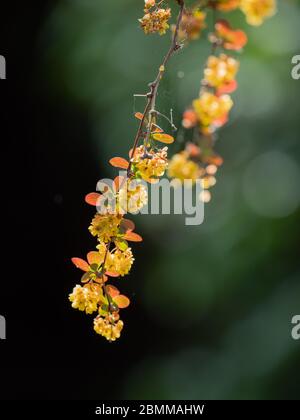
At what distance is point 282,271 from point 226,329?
46 centimetres

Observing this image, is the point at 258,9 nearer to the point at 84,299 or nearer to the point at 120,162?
the point at 120,162

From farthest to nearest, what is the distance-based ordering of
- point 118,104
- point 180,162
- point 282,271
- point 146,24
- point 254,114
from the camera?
1. point 282,271
2. point 254,114
3. point 118,104
4. point 146,24
5. point 180,162

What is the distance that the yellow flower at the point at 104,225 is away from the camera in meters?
0.96

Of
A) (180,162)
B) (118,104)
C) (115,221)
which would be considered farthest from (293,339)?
(180,162)

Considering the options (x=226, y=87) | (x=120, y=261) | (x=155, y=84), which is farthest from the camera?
(x=120, y=261)

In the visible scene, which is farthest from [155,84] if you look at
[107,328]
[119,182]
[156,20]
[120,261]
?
[107,328]

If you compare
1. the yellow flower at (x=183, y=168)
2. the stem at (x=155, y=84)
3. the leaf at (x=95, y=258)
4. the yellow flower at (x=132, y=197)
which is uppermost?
the stem at (x=155, y=84)

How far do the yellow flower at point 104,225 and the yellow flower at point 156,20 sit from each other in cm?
33

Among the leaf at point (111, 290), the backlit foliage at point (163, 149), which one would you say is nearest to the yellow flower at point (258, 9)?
the backlit foliage at point (163, 149)

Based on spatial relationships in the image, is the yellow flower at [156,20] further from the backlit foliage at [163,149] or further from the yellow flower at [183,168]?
the yellow flower at [183,168]

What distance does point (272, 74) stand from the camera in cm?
280

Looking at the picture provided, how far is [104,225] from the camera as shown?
3.16ft

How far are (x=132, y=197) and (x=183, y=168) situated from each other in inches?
9.1

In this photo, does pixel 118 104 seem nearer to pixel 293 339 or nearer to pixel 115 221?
pixel 293 339
